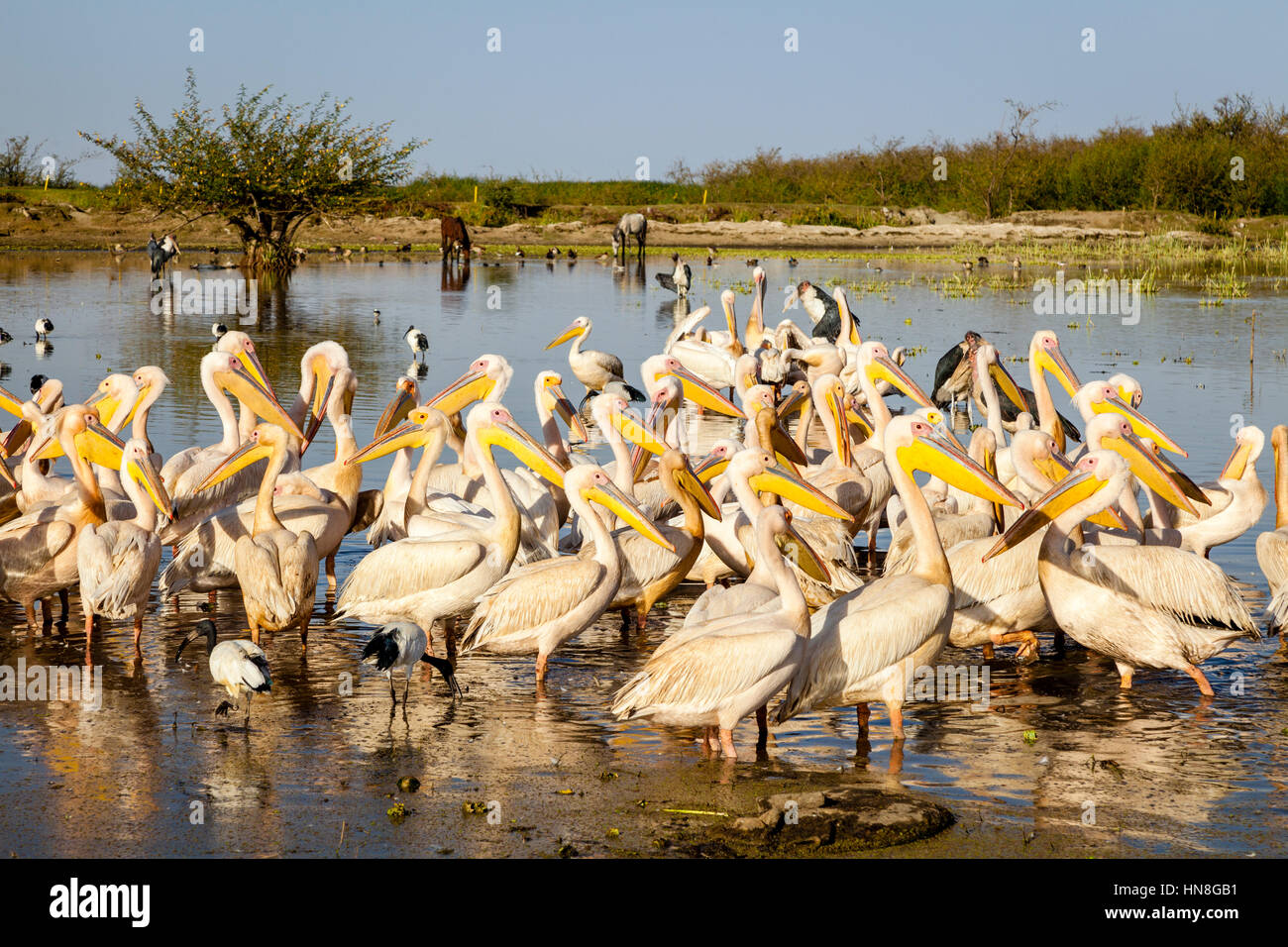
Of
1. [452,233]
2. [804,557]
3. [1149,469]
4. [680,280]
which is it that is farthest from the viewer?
[452,233]

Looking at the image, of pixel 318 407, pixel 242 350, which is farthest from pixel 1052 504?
pixel 242 350

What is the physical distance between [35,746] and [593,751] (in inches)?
76.0

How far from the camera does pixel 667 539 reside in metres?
6.32

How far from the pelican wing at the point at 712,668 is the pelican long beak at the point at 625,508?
1221 mm

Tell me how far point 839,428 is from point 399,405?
2.67 metres

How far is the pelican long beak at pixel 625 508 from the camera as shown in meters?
6.16

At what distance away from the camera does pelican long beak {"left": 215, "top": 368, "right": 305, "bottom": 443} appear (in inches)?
321

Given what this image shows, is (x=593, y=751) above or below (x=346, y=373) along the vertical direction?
below

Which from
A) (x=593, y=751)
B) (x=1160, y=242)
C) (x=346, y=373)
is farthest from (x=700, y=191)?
(x=593, y=751)

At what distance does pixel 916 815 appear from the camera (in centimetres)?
→ 425

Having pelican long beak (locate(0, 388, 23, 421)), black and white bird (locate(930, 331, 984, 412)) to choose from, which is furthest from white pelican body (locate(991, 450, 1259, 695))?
pelican long beak (locate(0, 388, 23, 421))

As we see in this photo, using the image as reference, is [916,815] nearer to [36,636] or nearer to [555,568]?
[555,568]

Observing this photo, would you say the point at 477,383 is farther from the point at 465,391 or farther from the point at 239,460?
the point at 239,460

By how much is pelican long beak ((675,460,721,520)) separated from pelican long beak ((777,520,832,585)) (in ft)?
1.66
